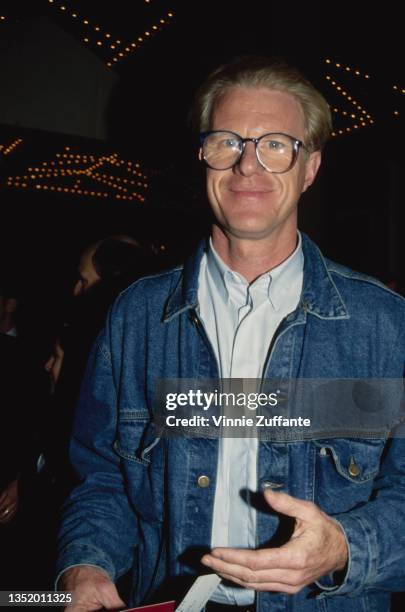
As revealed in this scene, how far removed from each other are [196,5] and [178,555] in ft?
12.5

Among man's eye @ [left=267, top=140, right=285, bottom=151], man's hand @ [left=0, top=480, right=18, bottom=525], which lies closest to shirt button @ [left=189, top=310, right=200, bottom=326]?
man's eye @ [left=267, top=140, right=285, bottom=151]

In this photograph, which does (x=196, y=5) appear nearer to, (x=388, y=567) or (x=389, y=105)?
(x=389, y=105)

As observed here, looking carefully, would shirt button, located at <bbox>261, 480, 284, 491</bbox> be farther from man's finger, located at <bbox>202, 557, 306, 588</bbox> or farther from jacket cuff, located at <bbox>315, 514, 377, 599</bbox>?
man's finger, located at <bbox>202, 557, 306, 588</bbox>

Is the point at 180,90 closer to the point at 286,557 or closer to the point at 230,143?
the point at 230,143

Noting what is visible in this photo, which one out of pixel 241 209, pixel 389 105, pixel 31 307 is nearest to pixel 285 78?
pixel 241 209

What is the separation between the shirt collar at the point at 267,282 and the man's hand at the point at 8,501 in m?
1.77

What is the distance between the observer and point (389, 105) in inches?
201

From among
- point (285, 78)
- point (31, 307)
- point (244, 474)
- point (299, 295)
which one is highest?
point (31, 307)

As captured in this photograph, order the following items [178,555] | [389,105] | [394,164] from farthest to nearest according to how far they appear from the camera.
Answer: [394,164], [389,105], [178,555]

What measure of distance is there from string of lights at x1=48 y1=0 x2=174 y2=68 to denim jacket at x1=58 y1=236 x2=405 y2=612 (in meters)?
3.54

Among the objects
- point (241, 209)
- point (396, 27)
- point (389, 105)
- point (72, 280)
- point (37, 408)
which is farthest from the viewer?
point (72, 280)

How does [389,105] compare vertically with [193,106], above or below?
above

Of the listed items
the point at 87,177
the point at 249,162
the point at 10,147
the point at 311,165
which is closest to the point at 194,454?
the point at 249,162

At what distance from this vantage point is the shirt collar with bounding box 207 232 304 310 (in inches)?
59.0
